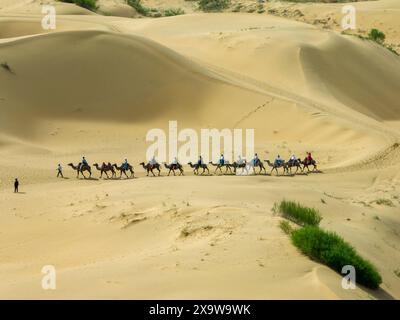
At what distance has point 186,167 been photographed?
29922mm

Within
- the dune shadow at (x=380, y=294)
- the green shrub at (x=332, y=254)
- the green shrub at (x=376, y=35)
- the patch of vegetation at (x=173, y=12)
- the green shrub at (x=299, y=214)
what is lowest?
the dune shadow at (x=380, y=294)

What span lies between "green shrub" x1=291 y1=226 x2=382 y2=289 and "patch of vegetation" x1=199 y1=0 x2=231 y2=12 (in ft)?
210

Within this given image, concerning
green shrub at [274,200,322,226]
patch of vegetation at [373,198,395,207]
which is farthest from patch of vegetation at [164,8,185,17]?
green shrub at [274,200,322,226]

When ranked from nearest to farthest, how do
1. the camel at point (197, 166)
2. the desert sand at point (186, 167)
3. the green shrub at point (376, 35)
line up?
the desert sand at point (186, 167)
the camel at point (197, 166)
the green shrub at point (376, 35)

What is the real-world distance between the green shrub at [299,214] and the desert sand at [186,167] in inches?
18.5

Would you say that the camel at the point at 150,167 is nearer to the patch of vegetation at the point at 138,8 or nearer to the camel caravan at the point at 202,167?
the camel caravan at the point at 202,167

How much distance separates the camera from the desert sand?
13.7 meters

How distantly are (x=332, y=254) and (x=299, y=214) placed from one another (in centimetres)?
358

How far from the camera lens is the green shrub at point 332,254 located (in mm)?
13773

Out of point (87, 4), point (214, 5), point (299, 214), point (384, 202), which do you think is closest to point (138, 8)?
point (87, 4)

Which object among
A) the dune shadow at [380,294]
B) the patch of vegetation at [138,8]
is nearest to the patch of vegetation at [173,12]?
the patch of vegetation at [138,8]

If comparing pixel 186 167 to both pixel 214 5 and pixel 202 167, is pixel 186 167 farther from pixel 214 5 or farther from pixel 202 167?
pixel 214 5

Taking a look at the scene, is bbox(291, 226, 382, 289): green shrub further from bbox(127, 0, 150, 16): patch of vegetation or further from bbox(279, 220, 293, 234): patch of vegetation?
bbox(127, 0, 150, 16): patch of vegetation
